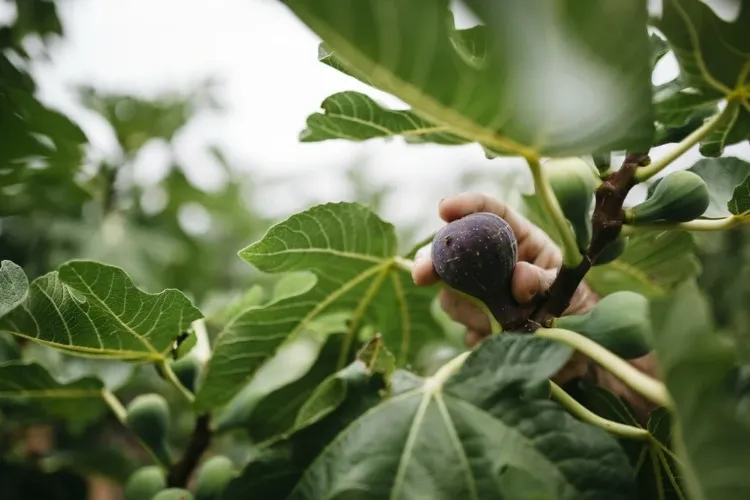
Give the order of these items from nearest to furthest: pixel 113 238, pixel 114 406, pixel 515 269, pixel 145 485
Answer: pixel 515 269
pixel 145 485
pixel 114 406
pixel 113 238

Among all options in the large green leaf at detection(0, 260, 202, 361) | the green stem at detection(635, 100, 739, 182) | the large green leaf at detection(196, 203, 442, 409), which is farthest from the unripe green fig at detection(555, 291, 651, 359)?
the large green leaf at detection(0, 260, 202, 361)

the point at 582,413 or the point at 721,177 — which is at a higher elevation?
Result: the point at 721,177

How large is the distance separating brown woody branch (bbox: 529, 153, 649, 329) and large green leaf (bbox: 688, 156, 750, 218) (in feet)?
0.85

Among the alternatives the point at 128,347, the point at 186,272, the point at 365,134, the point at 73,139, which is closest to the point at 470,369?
the point at 365,134

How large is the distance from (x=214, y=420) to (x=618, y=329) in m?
0.83

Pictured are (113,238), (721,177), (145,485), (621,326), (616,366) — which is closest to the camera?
(616,366)

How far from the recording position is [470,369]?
0.91 metres

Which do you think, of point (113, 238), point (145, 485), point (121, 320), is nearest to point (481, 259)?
point (121, 320)

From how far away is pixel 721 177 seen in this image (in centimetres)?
116

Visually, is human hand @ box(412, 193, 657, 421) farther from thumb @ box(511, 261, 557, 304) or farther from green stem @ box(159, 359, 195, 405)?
green stem @ box(159, 359, 195, 405)

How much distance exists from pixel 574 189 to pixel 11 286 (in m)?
0.76

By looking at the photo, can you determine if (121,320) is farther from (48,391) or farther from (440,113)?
(440,113)

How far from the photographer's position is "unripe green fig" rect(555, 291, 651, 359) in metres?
0.90

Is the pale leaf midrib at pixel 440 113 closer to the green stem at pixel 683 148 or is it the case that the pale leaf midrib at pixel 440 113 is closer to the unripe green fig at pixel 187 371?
the green stem at pixel 683 148
